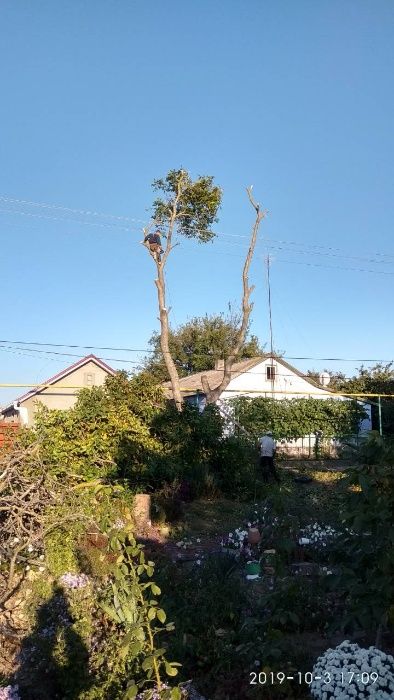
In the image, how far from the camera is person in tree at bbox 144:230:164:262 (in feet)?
83.0

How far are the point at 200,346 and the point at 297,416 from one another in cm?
2532

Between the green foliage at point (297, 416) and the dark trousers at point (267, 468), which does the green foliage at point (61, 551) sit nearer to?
the dark trousers at point (267, 468)

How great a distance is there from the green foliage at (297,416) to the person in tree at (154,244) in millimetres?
7138

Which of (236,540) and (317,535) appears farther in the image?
(236,540)

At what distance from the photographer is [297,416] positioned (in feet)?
84.3

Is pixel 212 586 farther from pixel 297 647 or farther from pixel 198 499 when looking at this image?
pixel 198 499

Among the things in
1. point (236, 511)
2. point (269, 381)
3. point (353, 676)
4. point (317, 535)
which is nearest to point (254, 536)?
point (317, 535)

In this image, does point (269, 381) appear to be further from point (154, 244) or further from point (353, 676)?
point (353, 676)

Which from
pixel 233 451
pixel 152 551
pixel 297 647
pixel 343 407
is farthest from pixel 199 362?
pixel 297 647

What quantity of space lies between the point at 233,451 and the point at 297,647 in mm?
9054

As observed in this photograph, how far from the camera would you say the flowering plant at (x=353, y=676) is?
9.93 ft

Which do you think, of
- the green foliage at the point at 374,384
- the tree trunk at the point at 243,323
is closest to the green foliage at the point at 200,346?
the green foliage at the point at 374,384

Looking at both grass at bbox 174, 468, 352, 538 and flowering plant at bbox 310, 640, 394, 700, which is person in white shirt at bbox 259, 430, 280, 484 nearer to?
grass at bbox 174, 468, 352, 538

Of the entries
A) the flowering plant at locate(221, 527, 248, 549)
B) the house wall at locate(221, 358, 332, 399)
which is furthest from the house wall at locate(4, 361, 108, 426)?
the flowering plant at locate(221, 527, 248, 549)
